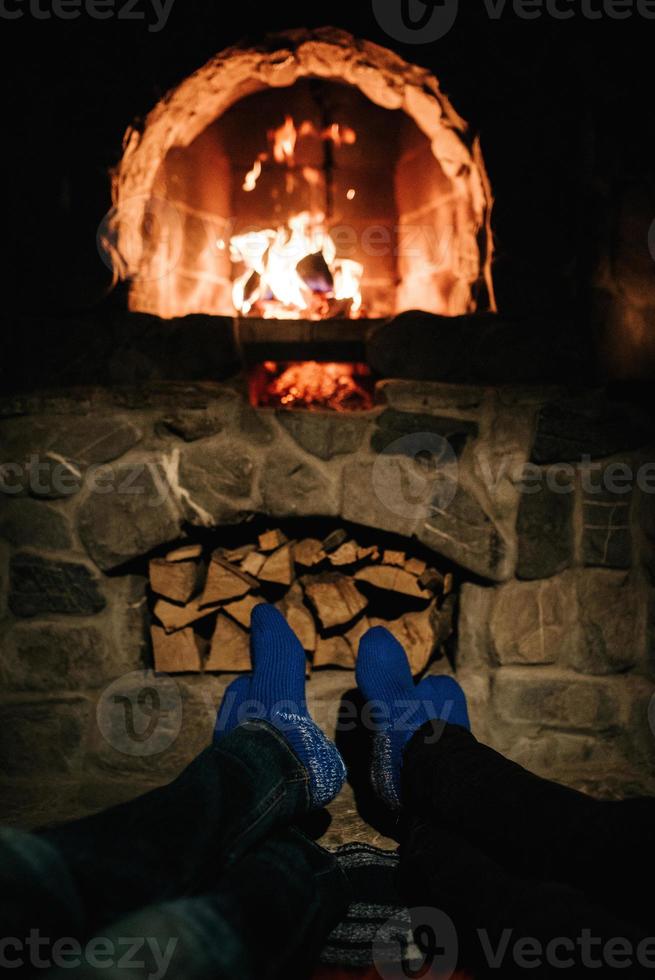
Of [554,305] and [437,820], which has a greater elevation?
[554,305]

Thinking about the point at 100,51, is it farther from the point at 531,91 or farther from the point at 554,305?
the point at 554,305

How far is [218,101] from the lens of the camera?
6.59 feet

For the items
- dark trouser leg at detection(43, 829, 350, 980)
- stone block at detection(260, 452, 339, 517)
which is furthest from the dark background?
dark trouser leg at detection(43, 829, 350, 980)

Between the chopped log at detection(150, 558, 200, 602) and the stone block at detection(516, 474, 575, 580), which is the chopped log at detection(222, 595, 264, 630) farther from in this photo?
the stone block at detection(516, 474, 575, 580)

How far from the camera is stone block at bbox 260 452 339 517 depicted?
1.76m

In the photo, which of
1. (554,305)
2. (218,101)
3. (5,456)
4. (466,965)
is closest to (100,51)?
(218,101)

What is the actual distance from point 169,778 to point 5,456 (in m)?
0.96

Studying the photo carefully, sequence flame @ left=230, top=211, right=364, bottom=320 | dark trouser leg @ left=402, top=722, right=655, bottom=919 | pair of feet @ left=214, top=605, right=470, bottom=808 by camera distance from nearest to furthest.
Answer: dark trouser leg @ left=402, top=722, right=655, bottom=919 < pair of feet @ left=214, top=605, right=470, bottom=808 < flame @ left=230, top=211, right=364, bottom=320

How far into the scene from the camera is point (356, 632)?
6.40 feet

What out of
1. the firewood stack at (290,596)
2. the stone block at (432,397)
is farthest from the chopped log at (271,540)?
the stone block at (432,397)

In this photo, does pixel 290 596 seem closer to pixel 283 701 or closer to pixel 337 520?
pixel 337 520

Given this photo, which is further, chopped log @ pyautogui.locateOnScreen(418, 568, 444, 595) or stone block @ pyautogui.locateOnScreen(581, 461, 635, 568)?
chopped log @ pyautogui.locateOnScreen(418, 568, 444, 595)

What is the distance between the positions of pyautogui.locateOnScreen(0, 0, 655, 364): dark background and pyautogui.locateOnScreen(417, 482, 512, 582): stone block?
55cm

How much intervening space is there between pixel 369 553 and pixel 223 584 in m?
0.42
